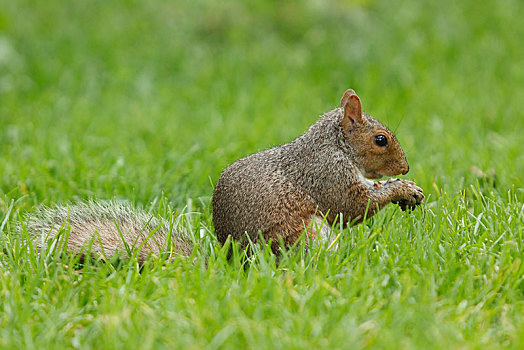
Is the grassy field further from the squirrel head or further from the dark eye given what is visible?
the dark eye

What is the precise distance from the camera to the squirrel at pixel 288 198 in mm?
2695

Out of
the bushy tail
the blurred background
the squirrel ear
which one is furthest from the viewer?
the blurred background

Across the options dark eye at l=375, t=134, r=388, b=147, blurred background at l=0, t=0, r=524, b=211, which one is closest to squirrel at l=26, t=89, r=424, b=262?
dark eye at l=375, t=134, r=388, b=147

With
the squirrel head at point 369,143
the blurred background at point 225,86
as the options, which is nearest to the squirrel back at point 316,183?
the squirrel head at point 369,143

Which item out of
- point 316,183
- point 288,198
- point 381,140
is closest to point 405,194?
point 381,140

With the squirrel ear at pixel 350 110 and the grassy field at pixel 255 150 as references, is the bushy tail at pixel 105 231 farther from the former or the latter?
the squirrel ear at pixel 350 110

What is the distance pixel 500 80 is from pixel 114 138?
377cm

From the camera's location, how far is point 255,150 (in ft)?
15.0

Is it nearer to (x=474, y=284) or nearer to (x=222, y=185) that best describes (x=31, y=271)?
(x=222, y=185)

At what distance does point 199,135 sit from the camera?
16.7 feet

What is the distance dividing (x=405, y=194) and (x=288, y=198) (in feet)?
1.79

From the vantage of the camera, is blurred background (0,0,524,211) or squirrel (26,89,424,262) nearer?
squirrel (26,89,424,262)

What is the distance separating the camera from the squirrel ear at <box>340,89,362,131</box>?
2.89 metres

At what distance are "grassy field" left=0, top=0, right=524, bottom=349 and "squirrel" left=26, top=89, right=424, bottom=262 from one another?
0.12 metres
